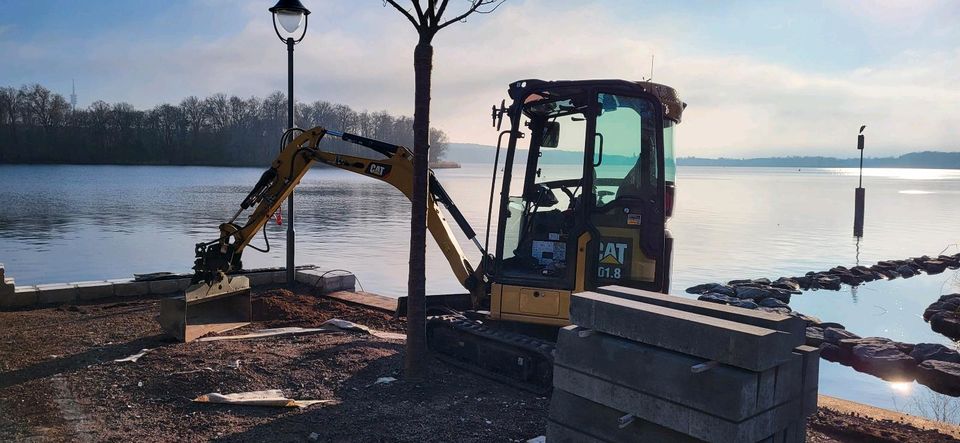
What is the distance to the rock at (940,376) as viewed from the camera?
30.3 feet

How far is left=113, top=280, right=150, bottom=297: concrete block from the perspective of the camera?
10.8 metres

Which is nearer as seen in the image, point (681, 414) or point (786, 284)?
point (681, 414)


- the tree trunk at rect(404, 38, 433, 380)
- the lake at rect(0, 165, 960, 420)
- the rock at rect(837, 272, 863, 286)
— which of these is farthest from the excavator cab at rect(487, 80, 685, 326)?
the rock at rect(837, 272, 863, 286)

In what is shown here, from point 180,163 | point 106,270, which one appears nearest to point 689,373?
point 106,270

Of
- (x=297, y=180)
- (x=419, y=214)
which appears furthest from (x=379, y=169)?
(x=419, y=214)

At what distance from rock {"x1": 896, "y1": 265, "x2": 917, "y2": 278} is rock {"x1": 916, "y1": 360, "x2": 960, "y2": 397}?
11345 mm

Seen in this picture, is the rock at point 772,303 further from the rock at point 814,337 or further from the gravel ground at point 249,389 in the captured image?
the gravel ground at point 249,389

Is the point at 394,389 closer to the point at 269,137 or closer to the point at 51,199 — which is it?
the point at 51,199

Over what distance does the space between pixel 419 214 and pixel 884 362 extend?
7644mm

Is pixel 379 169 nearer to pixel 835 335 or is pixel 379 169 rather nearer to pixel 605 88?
pixel 605 88

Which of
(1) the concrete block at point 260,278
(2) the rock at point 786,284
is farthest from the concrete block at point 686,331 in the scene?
(2) the rock at point 786,284

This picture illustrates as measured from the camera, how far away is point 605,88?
6617 mm

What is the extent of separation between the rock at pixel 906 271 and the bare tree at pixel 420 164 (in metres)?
18.0

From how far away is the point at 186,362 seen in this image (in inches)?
277
